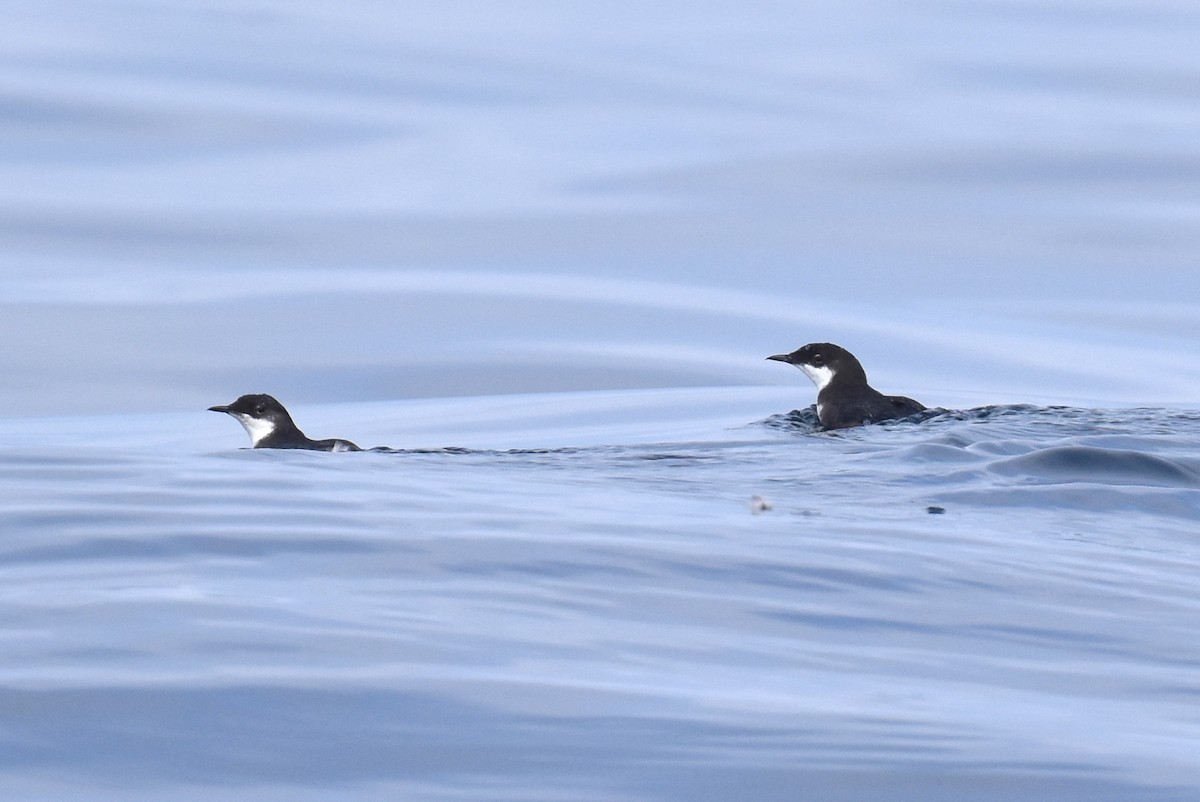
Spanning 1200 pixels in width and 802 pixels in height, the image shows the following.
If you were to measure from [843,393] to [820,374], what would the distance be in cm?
53

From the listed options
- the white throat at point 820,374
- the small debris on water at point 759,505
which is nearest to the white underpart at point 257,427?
the white throat at point 820,374

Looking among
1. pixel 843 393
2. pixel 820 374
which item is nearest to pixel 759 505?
pixel 843 393

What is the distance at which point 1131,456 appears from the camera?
9070 millimetres

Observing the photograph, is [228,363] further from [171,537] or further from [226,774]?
[226,774]

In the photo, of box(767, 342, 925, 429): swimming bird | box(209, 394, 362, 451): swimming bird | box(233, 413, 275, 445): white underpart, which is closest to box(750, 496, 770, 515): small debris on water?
box(767, 342, 925, 429): swimming bird

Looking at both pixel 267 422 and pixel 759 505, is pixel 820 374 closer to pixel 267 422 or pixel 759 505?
pixel 267 422

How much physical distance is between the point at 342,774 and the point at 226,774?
9.4 inches

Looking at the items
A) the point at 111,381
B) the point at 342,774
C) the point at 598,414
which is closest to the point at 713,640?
the point at 342,774

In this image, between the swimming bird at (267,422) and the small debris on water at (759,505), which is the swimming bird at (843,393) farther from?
the small debris on water at (759,505)

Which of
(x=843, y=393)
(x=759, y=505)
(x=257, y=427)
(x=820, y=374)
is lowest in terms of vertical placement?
(x=759, y=505)

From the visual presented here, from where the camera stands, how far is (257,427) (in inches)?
463

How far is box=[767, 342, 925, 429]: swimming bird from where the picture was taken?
468 inches

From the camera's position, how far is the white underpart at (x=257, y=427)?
38.2 ft

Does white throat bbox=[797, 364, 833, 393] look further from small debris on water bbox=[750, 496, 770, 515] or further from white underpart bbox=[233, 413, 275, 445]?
small debris on water bbox=[750, 496, 770, 515]
